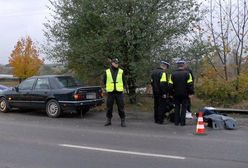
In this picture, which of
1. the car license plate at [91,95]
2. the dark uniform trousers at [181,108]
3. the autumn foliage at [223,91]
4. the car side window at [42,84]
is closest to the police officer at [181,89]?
the dark uniform trousers at [181,108]

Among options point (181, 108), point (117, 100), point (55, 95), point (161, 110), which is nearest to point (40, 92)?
point (55, 95)

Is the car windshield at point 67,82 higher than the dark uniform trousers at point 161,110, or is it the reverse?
the car windshield at point 67,82

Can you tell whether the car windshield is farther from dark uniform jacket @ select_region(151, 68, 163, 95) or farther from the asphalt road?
dark uniform jacket @ select_region(151, 68, 163, 95)

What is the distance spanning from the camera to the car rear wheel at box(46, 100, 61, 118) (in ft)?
48.0

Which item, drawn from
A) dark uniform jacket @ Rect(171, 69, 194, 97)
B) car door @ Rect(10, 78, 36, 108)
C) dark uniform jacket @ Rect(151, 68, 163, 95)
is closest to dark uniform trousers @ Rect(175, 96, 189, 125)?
dark uniform jacket @ Rect(171, 69, 194, 97)

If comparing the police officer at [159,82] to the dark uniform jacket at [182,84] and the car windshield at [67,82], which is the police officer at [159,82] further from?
the car windshield at [67,82]

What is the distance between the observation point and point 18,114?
632 inches

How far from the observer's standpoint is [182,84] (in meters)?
12.3

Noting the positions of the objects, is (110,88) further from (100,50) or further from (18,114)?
(18,114)

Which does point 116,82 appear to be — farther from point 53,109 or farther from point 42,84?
point 42,84

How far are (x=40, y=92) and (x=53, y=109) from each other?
2.71 feet

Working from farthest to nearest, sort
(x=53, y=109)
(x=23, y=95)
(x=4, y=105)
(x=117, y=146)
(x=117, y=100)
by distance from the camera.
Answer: (x=4, y=105)
(x=23, y=95)
(x=53, y=109)
(x=117, y=100)
(x=117, y=146)

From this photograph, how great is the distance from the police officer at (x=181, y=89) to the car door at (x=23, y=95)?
560cm

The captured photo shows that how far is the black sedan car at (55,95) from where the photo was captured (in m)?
14.4
